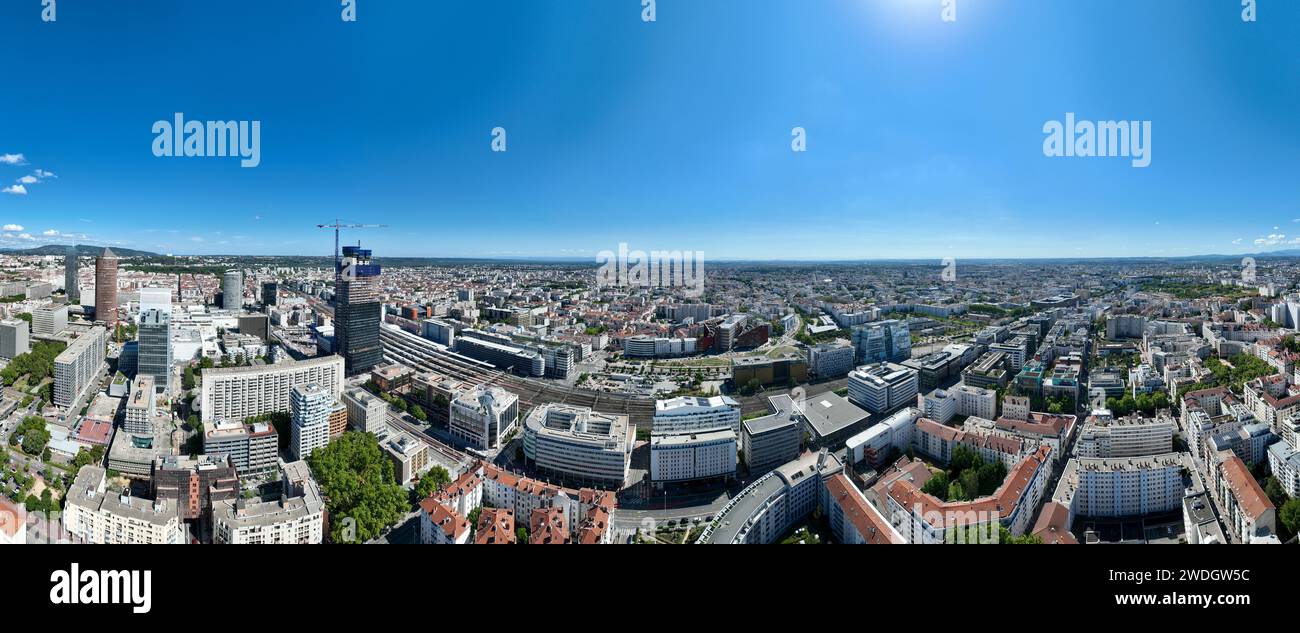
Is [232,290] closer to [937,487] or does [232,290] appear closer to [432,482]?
[432,482]

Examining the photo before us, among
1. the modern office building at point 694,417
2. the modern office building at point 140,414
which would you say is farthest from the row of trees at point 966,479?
the modern office building at point 140,414

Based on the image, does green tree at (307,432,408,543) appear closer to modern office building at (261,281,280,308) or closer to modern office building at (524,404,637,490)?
modern office building at (524,404,637,490)

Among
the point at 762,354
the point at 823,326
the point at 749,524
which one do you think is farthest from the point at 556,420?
the point at 823,326

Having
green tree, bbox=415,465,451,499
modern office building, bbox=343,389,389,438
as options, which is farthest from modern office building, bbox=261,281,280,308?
green tree, bbox=415,465,451,499

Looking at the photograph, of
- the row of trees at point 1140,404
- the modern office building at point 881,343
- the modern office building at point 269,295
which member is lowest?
the row of trees at point 1140,404

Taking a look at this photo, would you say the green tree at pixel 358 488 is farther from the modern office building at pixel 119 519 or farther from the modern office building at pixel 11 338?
the modern office building at pixel 11 338

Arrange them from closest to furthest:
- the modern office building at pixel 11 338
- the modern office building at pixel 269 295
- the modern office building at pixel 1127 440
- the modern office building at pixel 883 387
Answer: the modern office building at pixel 1127 440, the modern office building at pixel 883 387, the modern office building at pixel 11 338, the modern office building at pixel 269 295
